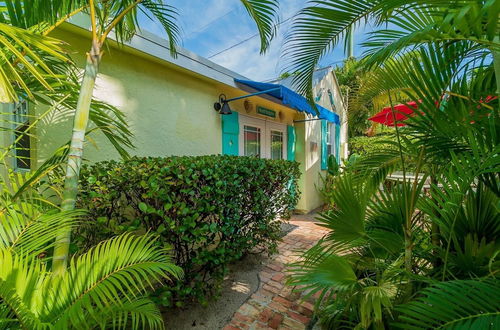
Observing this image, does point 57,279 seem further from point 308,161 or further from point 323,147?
point 323,147

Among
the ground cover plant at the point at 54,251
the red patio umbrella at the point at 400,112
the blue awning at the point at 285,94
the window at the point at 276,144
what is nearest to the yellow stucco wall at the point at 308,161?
the window at the point at 276,144

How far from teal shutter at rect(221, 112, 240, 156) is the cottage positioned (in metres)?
0.02

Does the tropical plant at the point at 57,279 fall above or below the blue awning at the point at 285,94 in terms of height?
below

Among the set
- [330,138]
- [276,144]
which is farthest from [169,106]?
[330,138]

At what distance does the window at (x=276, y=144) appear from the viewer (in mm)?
5755

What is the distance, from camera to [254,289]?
2621 millimetres

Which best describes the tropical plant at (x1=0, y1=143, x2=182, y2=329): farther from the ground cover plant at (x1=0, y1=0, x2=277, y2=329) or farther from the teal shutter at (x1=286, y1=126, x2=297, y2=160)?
the teal shutter at (x1=286, y1=126, x2=297, y2=160)

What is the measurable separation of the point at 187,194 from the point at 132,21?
66.8 inches

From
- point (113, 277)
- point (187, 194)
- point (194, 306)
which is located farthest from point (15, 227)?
point (194, 306)

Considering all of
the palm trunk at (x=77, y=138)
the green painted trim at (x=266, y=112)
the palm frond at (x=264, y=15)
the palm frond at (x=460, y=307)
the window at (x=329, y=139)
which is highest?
the palm frond at (x=264, y=15)

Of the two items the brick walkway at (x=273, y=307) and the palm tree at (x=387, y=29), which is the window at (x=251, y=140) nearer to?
the brick walkway at (x=273, y=307)

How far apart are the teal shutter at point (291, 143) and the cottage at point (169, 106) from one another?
477 millimetres

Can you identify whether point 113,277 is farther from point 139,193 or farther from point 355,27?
point 355,27

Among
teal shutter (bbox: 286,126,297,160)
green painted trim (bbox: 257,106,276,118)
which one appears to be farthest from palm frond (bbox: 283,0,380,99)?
teal shutter (bbox: 286,126,297,160)
